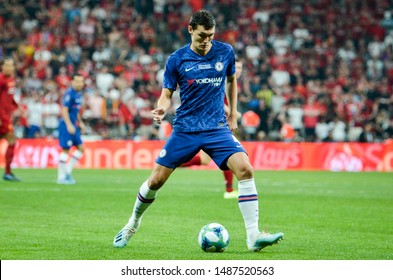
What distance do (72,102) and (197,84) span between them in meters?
11.3

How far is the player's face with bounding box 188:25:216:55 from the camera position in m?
9.38

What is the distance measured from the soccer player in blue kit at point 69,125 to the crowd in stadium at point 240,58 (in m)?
9.30

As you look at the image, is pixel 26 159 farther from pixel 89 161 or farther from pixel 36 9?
pixel 36 9

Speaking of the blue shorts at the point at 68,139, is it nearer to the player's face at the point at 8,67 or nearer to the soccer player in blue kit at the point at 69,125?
the soccer player in blue kit at the point at 69,125

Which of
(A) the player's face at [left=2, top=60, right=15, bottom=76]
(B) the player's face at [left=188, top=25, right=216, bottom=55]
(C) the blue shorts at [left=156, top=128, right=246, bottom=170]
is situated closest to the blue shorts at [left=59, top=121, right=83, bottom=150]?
(A) the player's face at [left=2, top=60, right=15, bottom=76]

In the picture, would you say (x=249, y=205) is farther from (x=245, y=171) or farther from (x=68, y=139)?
(x=68, y=139)

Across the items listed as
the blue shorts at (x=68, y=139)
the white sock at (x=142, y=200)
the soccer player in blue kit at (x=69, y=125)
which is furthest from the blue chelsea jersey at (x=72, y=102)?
the white sock at (x=142, y=200)

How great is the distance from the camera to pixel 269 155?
96.1 feet

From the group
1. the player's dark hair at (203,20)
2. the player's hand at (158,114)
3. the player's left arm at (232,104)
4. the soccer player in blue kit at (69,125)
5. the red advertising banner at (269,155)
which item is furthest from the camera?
the red advertising banner at (269,155)

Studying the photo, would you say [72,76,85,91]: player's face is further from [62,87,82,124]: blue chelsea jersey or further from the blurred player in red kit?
the blurred player in red kit

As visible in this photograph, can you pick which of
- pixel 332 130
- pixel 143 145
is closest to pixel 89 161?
pixel 143 145

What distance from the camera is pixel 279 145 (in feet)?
95.6

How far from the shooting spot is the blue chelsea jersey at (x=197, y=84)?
9.56m

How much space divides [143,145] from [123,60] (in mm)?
5883
